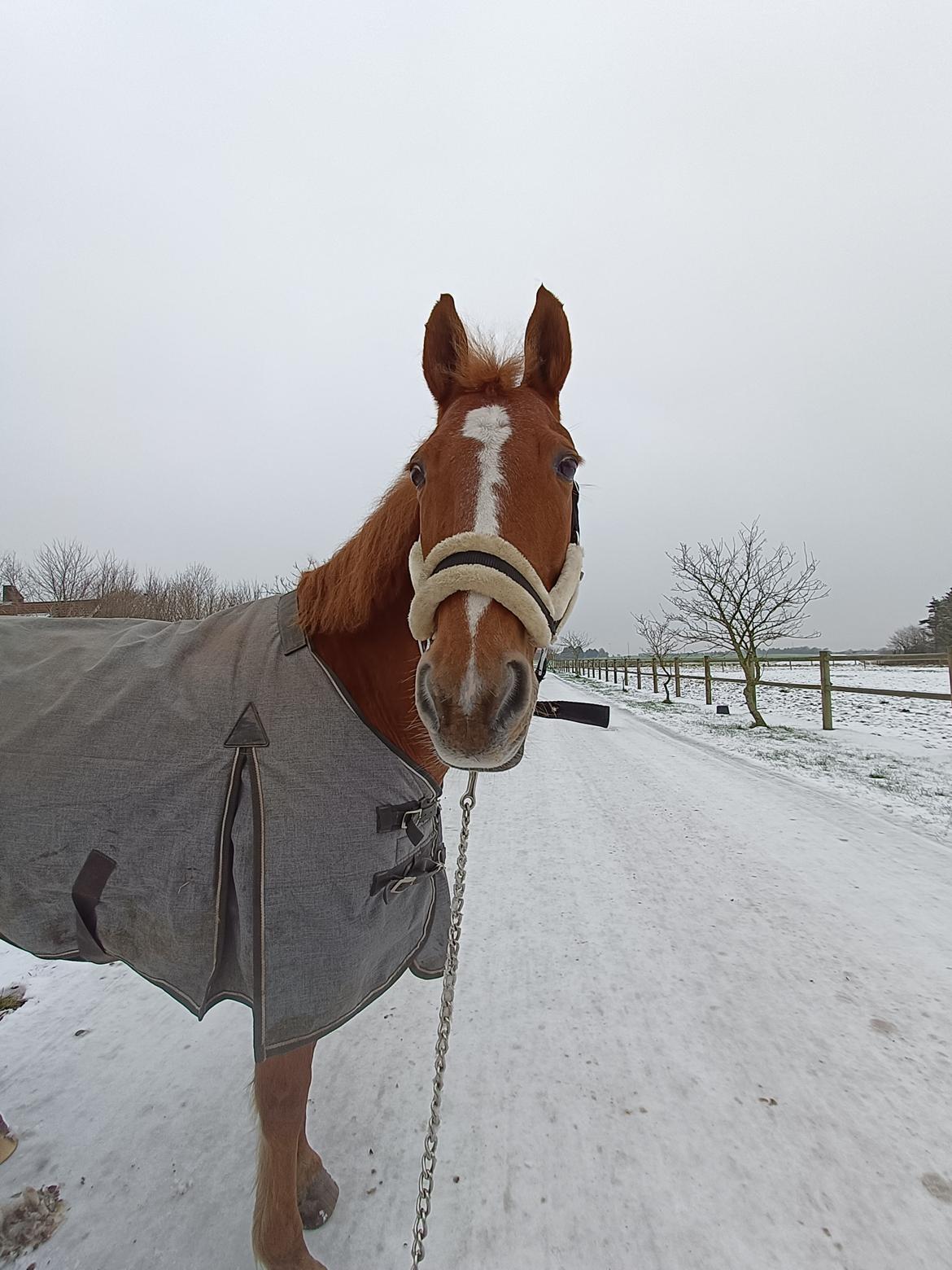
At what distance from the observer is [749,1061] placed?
2174 millimetres

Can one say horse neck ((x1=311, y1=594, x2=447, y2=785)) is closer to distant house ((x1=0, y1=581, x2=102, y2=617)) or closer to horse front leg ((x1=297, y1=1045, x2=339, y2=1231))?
horse front leg ((x1=297, y1=1045, x2=339, y2=1231))

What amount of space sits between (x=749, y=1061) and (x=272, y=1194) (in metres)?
1.76

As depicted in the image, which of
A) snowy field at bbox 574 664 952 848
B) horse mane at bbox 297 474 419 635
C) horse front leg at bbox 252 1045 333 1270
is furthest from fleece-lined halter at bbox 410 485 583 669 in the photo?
snowy field at bbox 574 664 952 848

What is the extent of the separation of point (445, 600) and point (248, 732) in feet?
2.25

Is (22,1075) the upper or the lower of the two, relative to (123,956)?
lower

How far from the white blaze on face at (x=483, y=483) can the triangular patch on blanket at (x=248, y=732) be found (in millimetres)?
673

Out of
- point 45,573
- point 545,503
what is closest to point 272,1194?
point 545,503

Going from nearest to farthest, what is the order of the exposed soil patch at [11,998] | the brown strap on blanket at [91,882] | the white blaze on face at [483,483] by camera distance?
1. the white blaze on face at [483,483]
2. the brown strap on blanket at [91,882]
3. the exposed soil patch at [11,998]

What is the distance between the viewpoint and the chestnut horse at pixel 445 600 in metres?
1.19

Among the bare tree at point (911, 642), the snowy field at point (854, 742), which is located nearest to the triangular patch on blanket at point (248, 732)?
the snowy field at point (854, 742)

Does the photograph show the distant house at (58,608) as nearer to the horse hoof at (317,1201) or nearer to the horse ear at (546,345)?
the horse hoof at (317,1201)

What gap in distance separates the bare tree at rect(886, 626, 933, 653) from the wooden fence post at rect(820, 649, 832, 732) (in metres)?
47.3

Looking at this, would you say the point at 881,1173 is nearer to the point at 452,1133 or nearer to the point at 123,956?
the point at 452,1133

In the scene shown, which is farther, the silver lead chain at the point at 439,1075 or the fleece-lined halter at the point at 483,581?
the silver lead chain at the point at 439,1075
